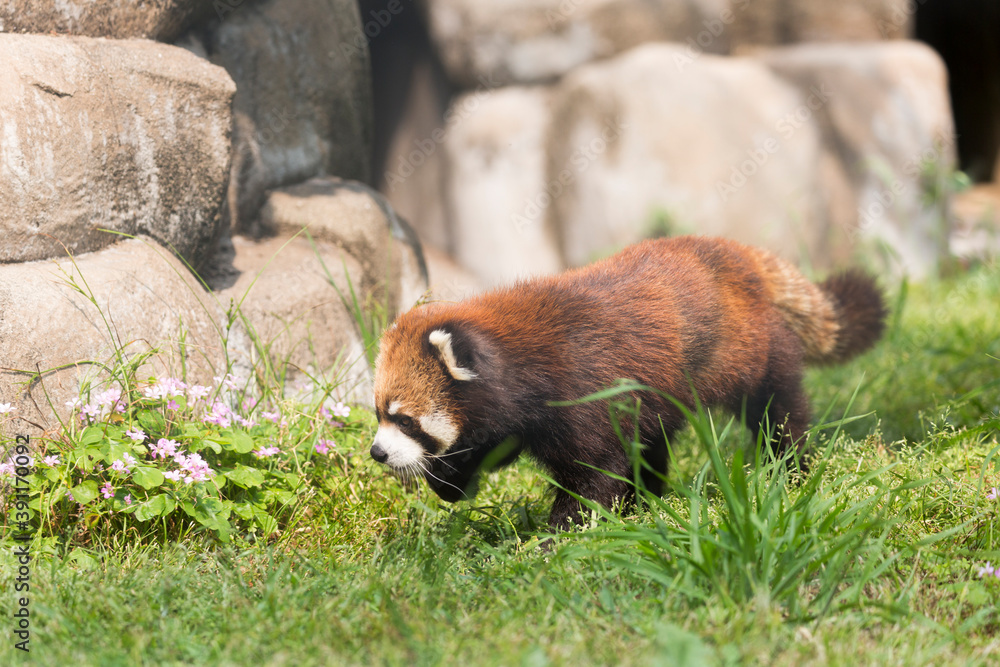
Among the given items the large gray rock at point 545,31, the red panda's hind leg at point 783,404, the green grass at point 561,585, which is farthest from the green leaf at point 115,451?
the large gray rock at point 545,31

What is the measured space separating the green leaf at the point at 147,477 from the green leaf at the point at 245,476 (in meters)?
0.26

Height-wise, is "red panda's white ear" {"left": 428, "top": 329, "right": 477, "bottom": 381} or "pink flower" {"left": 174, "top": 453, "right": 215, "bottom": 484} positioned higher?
"red panda's white ear" {"left": 428, "top": 329, "right": 477, "bottom": 381}

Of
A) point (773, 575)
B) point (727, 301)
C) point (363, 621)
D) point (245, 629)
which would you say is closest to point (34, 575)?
point (245, 629)

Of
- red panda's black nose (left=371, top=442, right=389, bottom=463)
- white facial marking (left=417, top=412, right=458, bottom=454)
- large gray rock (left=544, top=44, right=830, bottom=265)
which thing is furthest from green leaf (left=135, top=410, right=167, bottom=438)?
large gray rock (left=544, top=44, right=830, bottom=265)

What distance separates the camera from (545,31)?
7.96 meters

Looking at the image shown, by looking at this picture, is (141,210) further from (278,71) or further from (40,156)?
(278,71)

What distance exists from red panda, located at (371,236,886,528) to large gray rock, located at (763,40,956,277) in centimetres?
533

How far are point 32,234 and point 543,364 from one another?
2322 mm

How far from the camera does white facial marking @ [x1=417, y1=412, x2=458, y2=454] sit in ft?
10.1

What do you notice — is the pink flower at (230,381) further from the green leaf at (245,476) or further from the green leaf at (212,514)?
the green leaf at (212,514)

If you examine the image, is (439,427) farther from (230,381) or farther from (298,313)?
(298,313)

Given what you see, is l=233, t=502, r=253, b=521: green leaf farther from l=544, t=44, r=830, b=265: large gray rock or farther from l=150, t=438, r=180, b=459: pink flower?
l=544, t=44, r=830, b=265: large gray rock

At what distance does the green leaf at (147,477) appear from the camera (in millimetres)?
3004

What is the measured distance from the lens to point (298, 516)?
335cm
